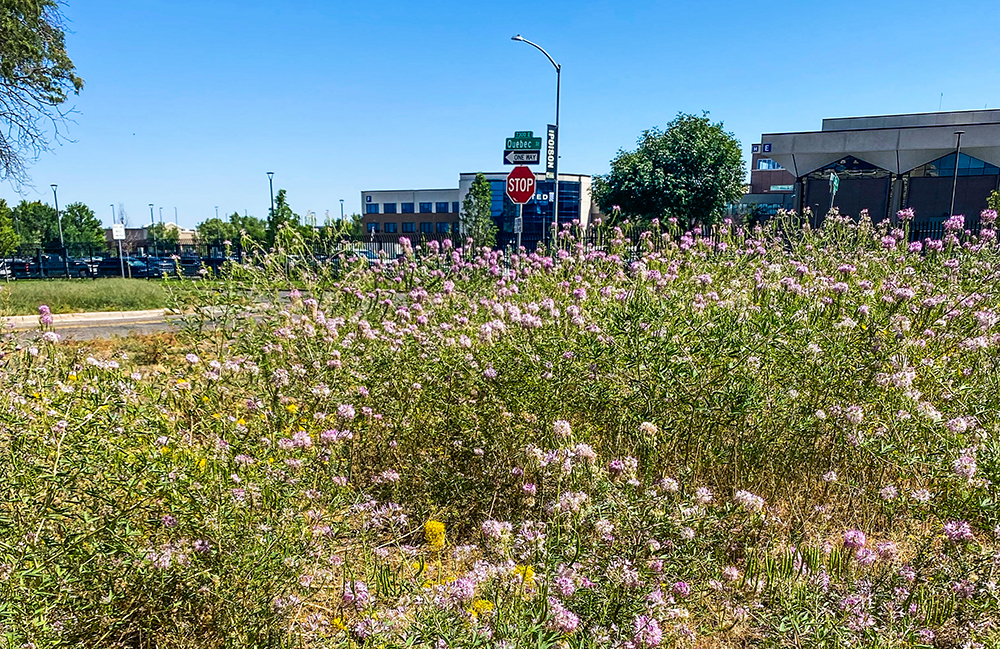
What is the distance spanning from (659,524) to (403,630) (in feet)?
3.17

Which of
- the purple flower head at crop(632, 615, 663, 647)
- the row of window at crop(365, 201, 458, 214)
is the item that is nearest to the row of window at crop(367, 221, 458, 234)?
the row of window at crop(365, 201, 458, 214)

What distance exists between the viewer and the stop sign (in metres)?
12.0

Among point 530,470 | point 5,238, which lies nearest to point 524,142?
point 530,470

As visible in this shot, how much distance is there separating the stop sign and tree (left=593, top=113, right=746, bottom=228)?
15612 millimetres

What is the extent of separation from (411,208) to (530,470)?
7266 centimetres

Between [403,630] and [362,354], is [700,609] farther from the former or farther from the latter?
[362,354]

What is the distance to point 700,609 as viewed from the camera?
97.7 inches

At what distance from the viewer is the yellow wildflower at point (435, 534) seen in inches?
119

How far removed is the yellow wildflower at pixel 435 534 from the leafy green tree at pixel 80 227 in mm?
74726

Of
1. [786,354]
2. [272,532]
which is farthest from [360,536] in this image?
[786,354]

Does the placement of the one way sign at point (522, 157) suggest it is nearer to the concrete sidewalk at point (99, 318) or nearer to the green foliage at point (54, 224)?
the concrete sidewalk at point (99, 318)

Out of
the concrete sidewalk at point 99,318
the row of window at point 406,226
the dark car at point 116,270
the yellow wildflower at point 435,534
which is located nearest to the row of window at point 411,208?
the row of window at point 406,226

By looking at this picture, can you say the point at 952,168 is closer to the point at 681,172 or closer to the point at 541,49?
the point at 681,172

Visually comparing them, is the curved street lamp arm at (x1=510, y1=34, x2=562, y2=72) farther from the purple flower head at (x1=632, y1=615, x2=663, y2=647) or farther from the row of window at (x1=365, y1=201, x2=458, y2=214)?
the row of window at (x1=365, y1=201, x2=458, y2=214)
